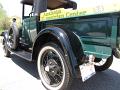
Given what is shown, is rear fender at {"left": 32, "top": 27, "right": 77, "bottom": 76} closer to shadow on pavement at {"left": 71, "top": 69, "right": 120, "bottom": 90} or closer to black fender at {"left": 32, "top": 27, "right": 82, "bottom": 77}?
black fender at {"left": 32, "top": 27, "right": 82, "bottom": 77}

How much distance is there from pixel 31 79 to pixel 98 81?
1.51 metres

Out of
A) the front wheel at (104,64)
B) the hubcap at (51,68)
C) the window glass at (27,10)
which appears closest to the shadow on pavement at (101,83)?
the front wheel at (104,64)

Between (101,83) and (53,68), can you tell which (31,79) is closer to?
(53,68)

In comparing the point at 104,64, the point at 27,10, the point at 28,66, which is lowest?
the point at 28,66

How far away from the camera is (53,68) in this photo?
3.98m

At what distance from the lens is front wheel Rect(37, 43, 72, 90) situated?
3578mm

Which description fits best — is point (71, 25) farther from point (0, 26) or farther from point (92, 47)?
point (0, 26)

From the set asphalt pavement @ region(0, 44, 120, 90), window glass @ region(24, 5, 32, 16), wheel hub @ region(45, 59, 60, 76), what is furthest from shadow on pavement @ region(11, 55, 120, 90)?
window glass @ region(24, 5, 32, 16)

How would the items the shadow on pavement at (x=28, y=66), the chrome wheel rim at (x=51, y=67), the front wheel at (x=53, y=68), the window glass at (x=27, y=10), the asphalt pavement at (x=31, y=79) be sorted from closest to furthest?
the front wheel at (x=53, y=68), the chrome wheel rim at (x=51, y=67), the asphalt pavement at (x=31, y=79), the shadow on pavement at (x=28, y=66), the window glass at (x=27, y=10)

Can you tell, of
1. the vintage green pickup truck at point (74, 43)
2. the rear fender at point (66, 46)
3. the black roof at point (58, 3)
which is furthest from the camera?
the black roof at point (58, 3)

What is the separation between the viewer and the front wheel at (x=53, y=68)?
11.7 ft

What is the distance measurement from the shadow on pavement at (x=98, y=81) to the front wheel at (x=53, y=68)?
0.45 m

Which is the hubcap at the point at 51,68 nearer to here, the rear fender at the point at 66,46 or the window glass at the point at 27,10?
the rear fender at the point at 66,46

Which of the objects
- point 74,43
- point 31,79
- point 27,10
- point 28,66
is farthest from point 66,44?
point 27,10
